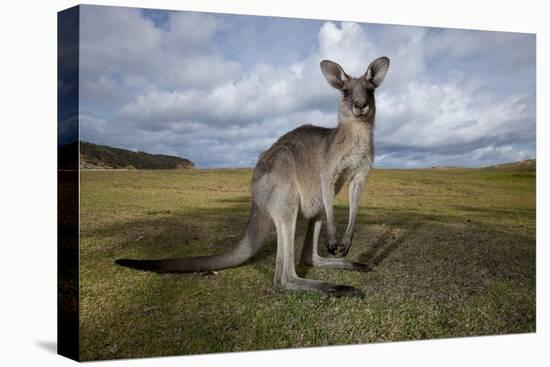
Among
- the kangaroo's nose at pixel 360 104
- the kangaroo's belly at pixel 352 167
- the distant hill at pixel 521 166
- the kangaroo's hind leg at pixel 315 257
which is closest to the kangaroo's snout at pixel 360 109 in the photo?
the kangaroo's nose at pixel 360 104

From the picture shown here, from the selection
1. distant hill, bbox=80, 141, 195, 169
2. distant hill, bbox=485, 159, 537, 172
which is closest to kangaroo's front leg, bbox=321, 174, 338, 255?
distant hill, bbox=80, 141, 195, 169

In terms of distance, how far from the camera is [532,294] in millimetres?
5406

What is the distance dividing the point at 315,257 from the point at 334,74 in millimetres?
1630

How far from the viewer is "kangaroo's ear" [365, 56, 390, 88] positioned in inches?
184

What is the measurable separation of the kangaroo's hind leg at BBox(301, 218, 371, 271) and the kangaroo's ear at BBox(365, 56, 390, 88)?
4.31 ft

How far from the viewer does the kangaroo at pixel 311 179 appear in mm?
4594

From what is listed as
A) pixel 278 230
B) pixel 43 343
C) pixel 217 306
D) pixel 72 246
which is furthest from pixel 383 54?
pixel 43 343

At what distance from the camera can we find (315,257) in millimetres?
5145

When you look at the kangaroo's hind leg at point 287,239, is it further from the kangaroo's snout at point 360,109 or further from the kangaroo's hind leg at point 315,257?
the kangaroo's snout at point 360,109

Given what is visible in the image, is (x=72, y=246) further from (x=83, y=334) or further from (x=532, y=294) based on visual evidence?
(x=532, y=294)

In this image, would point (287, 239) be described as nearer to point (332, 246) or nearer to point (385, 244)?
point (332, 246)

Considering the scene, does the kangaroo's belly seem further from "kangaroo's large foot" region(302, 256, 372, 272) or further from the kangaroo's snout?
"kangaroo's large foot" region(302, 256, 372, 272)

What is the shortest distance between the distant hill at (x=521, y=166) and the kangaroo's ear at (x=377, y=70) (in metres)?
1.79

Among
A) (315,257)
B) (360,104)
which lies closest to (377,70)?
(360,104)
